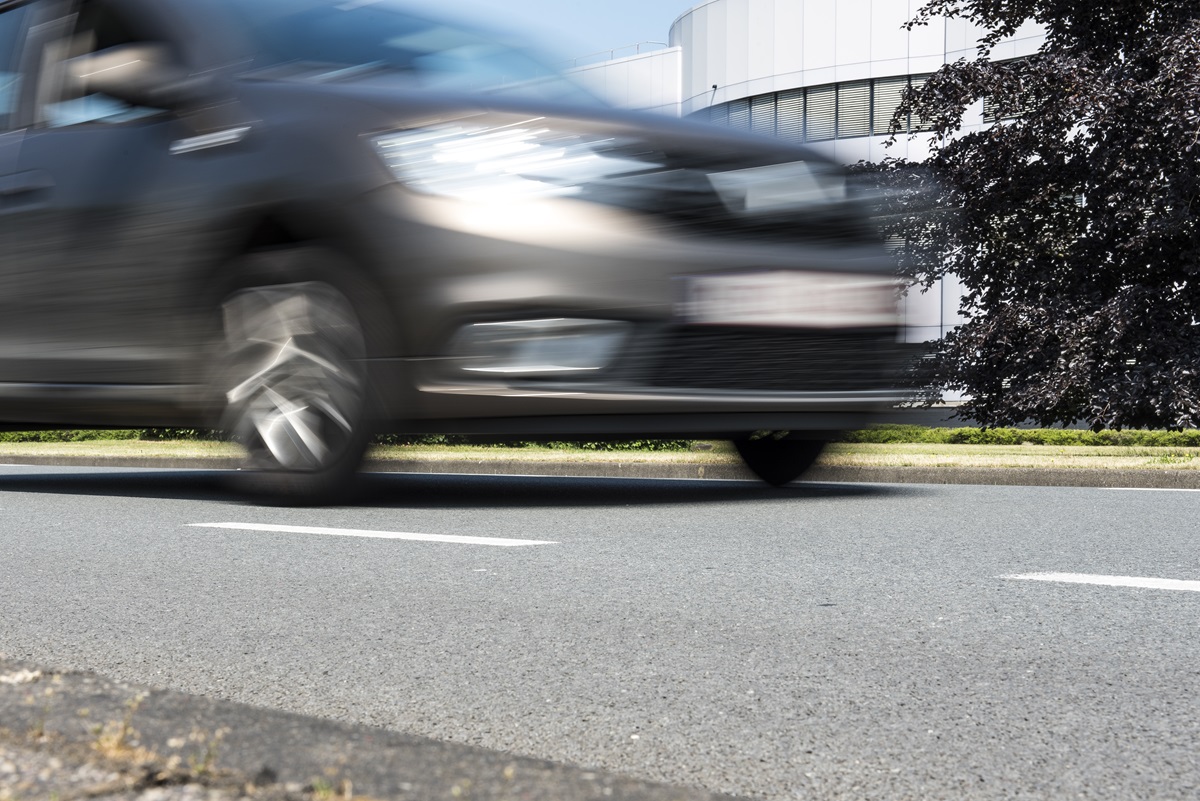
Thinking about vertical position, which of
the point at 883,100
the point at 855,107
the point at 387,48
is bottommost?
the point at 387,48

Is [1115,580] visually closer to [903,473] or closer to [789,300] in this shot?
[789,300]

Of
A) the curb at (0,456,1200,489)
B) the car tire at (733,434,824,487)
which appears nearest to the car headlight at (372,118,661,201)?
the car tire at (733,434,824,487)

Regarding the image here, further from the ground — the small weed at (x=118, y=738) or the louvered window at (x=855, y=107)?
the louvered window at (x=855, y=107)

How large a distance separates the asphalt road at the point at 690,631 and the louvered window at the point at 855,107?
33.7m

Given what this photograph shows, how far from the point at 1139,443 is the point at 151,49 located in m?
16.6

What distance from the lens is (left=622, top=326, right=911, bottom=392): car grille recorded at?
527 cm

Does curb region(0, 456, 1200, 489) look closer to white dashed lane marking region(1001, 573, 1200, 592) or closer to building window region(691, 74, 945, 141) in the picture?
white dashed lane marking region(1001, 573, 1200, 592)

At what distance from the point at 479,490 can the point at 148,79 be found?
2567 mm

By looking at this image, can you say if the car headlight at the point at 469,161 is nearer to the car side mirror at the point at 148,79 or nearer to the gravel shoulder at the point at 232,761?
the car side mirror at the point at 148,79

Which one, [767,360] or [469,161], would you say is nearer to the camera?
[469,161]

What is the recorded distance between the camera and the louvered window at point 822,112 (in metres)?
39.1

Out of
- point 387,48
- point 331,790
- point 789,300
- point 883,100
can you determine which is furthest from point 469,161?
point 883,100

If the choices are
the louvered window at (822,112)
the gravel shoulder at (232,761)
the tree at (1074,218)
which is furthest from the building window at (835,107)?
the gravel shoulder at (232,761)

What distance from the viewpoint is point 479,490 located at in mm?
7125
